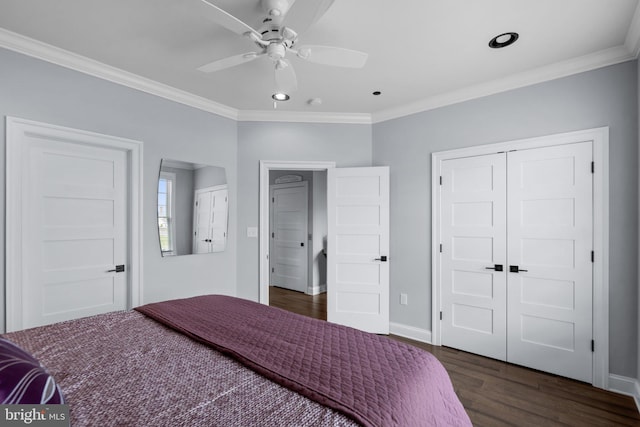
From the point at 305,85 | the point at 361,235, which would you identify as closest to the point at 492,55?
the point at 305,85

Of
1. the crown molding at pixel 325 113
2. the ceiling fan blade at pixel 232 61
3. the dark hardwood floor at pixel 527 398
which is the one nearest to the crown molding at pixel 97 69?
the crown molding at pixel 325 113

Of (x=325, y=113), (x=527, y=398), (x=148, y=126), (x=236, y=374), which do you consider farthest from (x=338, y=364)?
(x=325, y=113)

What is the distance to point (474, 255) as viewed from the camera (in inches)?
119

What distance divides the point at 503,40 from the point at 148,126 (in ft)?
10.1

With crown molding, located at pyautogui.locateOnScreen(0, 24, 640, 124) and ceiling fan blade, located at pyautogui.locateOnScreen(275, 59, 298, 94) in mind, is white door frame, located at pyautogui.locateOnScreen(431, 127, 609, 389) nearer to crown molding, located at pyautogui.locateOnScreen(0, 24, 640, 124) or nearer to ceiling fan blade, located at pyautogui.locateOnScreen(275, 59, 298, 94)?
crown molding, located at pyautogui.locateOnScreen(0, 24, 640, 124)

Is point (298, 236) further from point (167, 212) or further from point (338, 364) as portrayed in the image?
point (338, 364)

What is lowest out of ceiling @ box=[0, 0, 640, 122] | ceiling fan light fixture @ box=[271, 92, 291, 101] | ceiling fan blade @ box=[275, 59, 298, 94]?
ceiling fan blade @ box=[275, 59, 298, 94]

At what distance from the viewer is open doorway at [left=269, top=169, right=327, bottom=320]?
5273mm

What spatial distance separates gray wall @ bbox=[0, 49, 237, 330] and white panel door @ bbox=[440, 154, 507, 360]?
2.42 metres

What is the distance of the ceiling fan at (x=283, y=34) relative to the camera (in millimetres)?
1484

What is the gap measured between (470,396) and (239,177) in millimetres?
3096

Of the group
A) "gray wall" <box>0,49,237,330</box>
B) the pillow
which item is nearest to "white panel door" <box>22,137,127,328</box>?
"gray wall" <box>0,49,237,330</box>

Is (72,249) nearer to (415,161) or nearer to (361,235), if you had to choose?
(361,235)

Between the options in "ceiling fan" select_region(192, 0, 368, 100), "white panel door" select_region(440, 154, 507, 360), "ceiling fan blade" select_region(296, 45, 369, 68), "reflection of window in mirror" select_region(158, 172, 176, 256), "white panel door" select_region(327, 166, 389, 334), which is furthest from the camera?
"white panel door" select_region(327, 166, 389, 334)
